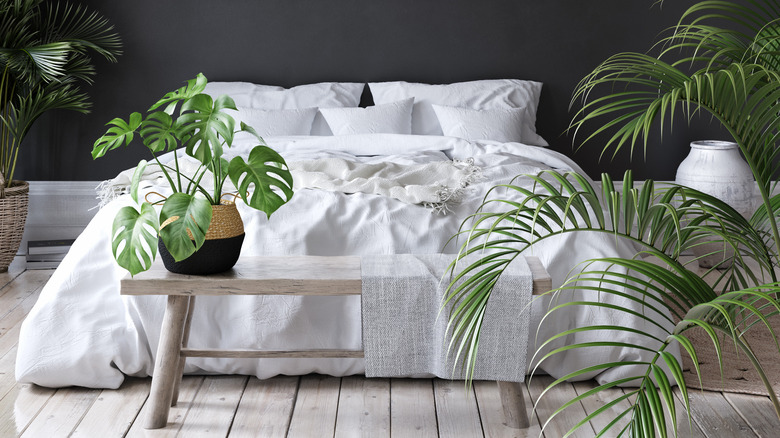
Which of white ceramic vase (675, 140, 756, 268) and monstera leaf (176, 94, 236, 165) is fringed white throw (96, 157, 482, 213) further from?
white ceramic vase (675, 140, 756, 268)

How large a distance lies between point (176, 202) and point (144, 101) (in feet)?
10.5

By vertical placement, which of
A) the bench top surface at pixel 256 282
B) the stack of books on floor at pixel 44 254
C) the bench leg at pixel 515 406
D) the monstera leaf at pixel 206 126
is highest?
the monstera leaf at pixel 206 126

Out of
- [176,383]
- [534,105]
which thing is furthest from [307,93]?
[176,383]

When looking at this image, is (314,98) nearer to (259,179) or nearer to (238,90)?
(238,90)

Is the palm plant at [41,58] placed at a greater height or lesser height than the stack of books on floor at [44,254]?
greater

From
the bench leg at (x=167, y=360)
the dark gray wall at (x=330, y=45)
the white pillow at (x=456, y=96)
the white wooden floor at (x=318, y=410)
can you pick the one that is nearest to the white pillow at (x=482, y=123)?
the white pillow at (x=456, y=96)

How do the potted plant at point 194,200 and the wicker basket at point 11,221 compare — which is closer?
the potted plant at point 194,200

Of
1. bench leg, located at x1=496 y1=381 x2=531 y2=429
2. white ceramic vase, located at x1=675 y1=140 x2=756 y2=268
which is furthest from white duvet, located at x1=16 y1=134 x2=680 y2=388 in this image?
white ceramic vase, located at x1=675 y1=140 x2=756 y2=268

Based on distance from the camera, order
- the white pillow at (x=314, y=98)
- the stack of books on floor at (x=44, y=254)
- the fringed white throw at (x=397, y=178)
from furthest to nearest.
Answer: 1. the white pillow at (x=314, y=98)
2. the stack of books on floor at (x=44, y=254)
3. the fringed white throw at (x=397, y=178)

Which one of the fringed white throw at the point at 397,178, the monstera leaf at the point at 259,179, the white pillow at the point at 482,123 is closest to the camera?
the monstera leaf at the point at 259,179

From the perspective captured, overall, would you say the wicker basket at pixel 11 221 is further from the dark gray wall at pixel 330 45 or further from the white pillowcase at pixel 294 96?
the white pillowcase at pixel 294 96

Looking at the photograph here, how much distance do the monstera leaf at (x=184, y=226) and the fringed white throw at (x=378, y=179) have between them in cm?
110

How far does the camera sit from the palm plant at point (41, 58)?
14.4ft

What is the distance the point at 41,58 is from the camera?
4.38 m
